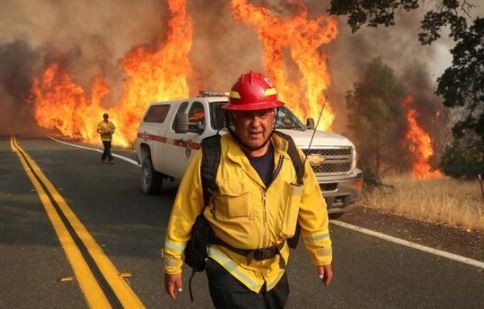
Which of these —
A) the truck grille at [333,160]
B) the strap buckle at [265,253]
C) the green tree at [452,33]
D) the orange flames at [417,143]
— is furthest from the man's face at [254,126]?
the orange flames at [417,143]


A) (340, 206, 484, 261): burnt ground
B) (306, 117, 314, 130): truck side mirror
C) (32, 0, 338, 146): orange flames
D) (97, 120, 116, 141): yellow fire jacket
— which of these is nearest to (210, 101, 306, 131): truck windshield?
(306, 117, 314, 130): truck side mirror

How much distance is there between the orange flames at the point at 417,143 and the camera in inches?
2330

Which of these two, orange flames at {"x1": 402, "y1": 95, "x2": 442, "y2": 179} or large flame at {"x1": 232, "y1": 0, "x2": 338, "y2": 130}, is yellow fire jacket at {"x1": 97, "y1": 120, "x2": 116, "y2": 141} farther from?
orange flames at {"x1": 402, "y1": 95, "x2": 442, "y2": 179}

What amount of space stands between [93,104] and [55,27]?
860 inches

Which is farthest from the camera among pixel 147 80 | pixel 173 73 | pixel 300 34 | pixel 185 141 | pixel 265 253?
pixel 147 80

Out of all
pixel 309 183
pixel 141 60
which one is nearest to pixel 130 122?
pixel 141 60

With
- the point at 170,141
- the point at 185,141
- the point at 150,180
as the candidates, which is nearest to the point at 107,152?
the point at 150,180

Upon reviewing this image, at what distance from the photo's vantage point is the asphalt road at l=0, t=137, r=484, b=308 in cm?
452

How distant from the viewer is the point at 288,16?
88.3 ft

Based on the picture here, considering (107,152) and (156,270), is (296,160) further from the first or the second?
(107,152)

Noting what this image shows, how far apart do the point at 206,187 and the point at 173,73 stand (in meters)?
29.2

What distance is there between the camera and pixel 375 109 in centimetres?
5750

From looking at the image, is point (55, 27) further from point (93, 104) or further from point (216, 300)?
point (216, 300)

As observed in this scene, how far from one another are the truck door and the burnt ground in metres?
2.72
